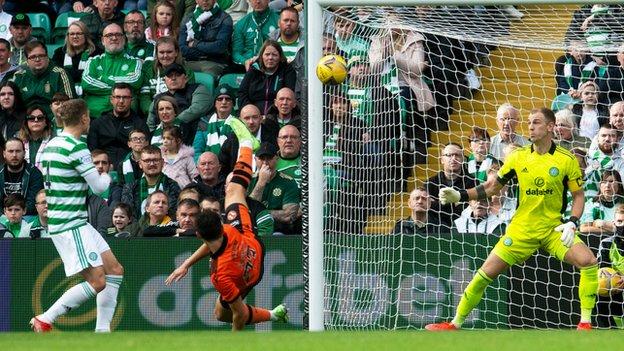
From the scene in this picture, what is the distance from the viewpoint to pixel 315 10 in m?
11.5

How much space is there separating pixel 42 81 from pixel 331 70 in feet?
19.3

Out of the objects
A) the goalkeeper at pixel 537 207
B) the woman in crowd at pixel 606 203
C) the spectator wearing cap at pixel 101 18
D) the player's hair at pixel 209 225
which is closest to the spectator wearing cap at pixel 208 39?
the spectator wearing cap at pixel 101 18

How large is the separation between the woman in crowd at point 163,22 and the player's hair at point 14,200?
3104 millimetres

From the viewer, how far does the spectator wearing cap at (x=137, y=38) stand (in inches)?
637

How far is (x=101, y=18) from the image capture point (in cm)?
1672

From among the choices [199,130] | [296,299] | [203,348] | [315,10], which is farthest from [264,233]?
[203,348]

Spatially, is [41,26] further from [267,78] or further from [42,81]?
[267,78]

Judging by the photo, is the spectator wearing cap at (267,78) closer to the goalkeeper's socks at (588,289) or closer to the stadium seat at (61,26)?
the stadium seat at (61,26)

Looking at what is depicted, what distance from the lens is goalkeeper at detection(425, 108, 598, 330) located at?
11398 millimetres

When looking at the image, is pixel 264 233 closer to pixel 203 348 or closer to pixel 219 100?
pixel 219 100

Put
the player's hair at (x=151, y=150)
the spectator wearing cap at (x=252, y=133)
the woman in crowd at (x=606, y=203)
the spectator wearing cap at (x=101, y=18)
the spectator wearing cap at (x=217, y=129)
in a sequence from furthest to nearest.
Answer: the spectator wearing cap at (x=101, y=18)
the spectator wearing cap at (x=217, y=129)
the spectator wearing cap at (x=252, y=133)
the player's hair at (x=151, y=150)
the woman in crowd at (x=606, y=203)

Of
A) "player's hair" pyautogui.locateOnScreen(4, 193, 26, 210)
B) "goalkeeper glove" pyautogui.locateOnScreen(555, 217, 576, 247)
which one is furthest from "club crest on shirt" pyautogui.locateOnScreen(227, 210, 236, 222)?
"player's hair" pyautogui.locateOnScreen(4, 193, 26, 210)

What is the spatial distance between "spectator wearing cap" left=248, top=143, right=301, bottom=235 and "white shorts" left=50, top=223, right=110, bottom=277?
3.39m

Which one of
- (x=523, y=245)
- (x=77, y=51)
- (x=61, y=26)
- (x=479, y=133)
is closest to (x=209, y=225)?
(x=523, y=245)
